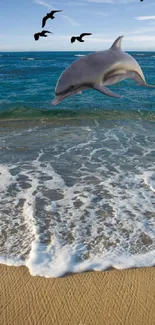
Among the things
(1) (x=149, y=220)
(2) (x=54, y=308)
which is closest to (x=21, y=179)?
(1) (x=149, y=220)

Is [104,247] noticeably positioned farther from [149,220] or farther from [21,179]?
[21,179]

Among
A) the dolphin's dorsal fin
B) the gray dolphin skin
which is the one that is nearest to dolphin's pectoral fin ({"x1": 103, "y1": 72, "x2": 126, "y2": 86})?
the gray dolphin skin

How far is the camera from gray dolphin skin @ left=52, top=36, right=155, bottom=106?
9.53 feet

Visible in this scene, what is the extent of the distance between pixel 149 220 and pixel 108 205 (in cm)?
135

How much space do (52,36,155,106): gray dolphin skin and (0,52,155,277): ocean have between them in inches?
198

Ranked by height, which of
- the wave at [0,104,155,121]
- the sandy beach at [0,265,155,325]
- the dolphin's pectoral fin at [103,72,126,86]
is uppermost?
the dolphin's pectoral fin at [103,72,126,86]

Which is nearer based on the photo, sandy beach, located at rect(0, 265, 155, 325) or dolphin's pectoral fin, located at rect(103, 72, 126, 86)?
dolphin's pectoral fin, located at rect(103, 72, 126, 86)

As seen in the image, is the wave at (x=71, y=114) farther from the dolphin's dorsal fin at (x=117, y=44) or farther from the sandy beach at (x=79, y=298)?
the dolphin's dorsal fin at (x=117, y=44)

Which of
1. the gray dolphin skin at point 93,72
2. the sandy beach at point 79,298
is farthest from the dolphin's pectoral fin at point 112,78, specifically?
the sandy beach at point 79,298

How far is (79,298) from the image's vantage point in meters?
6.61

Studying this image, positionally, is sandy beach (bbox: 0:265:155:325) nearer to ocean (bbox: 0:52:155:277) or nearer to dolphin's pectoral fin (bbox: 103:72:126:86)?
ocean (bbox: 0:52:155:277)

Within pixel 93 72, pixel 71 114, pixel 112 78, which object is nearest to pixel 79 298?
pixel 112 78

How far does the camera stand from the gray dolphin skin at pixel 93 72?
290 centimetres

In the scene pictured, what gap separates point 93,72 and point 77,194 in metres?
8.09
